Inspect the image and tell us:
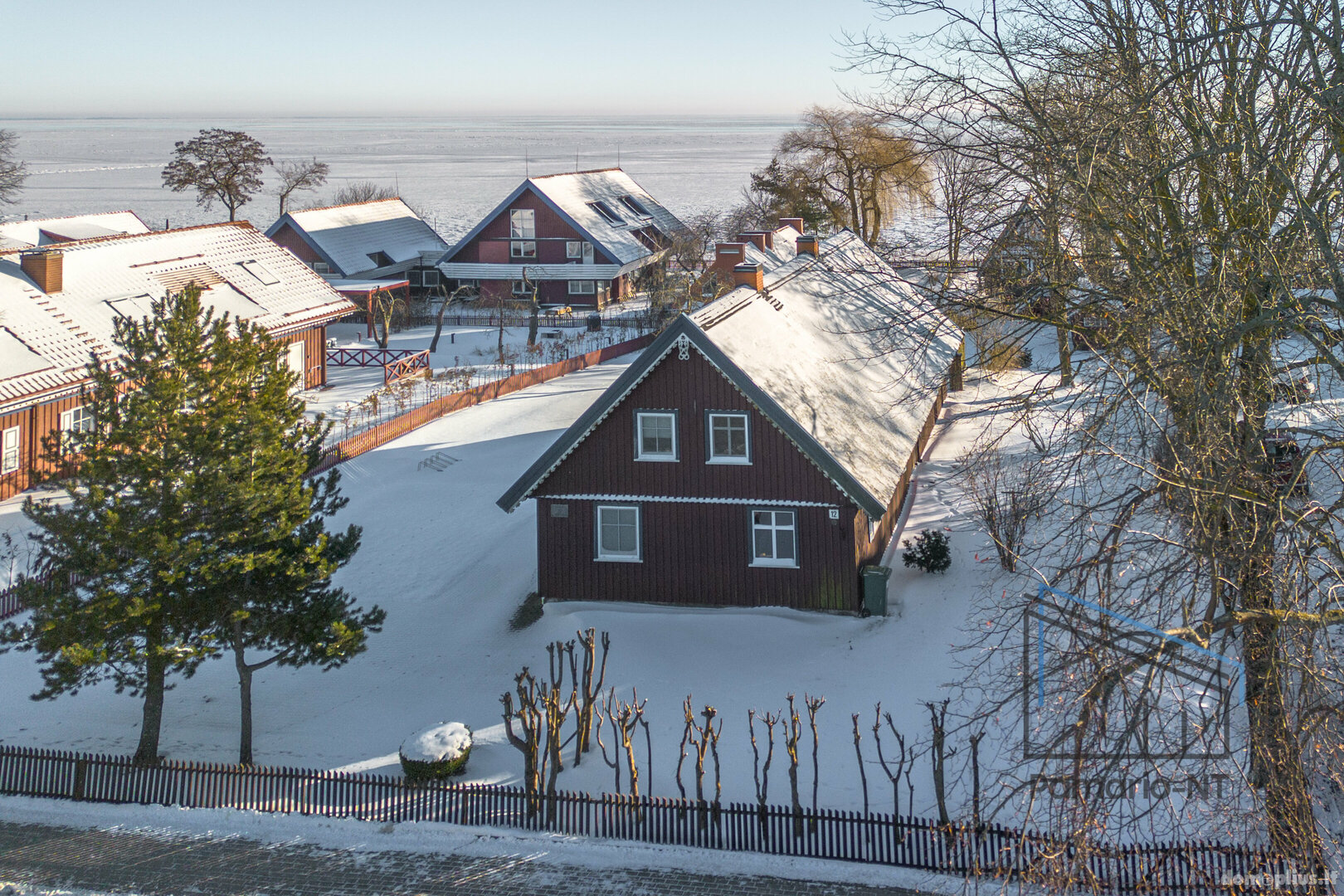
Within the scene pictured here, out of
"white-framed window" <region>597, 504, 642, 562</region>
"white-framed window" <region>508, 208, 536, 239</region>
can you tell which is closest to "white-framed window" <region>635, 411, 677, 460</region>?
"white-framed window" <region>597, 504, 642, 562</region>

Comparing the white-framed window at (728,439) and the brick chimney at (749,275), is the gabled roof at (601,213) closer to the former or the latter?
the brick chimney at (749,275)

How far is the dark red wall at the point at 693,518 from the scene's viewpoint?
71.3ft

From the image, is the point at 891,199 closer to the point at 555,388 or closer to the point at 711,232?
the point at 711,232

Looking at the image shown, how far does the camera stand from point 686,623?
71.6 ft

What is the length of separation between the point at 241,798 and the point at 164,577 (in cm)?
330

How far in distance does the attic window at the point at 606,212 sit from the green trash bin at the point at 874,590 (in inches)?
1699

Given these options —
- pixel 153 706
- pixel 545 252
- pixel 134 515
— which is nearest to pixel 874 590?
pixel 153 706

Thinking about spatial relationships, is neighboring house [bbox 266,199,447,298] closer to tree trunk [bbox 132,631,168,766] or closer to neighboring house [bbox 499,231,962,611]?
neighboring house [bbox 499,231,962,611]

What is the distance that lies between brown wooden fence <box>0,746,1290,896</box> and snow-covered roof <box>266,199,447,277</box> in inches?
1736

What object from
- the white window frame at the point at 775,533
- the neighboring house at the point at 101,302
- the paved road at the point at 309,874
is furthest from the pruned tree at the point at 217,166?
the paved road at the point at 309,874

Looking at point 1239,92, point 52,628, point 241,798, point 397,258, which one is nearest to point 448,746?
point 241,798

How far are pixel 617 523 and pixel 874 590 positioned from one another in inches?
195

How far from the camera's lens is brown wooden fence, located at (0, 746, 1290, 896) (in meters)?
13.4

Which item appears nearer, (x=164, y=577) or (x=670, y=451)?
(x=164, y=577)
